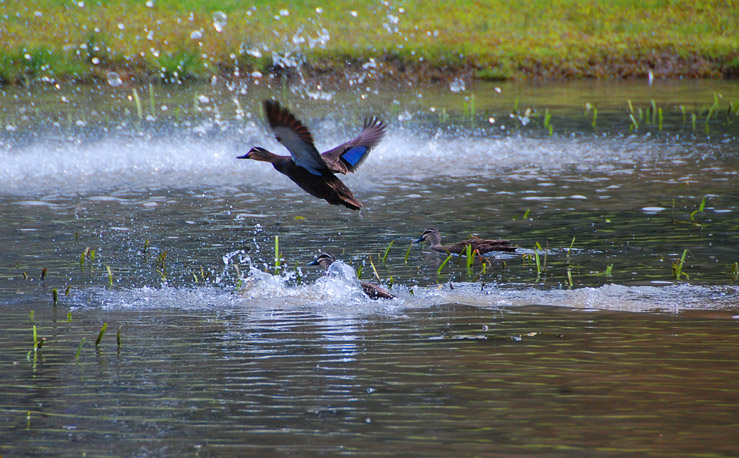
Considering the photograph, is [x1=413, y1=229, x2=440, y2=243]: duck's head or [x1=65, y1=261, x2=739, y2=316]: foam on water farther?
[x1=413, y1=229, x2=440, y2=243]: duck's head

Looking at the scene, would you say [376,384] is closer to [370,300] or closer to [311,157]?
[370,300]

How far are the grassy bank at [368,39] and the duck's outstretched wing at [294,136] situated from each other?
21372 mm

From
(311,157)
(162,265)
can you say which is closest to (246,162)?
(162,265)

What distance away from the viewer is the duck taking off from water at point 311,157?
6.70 m

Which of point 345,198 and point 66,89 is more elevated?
point 66,89

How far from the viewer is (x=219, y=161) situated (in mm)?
16219

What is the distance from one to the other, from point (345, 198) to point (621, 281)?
8.00 feet

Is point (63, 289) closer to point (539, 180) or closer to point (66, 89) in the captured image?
point (539, 180)

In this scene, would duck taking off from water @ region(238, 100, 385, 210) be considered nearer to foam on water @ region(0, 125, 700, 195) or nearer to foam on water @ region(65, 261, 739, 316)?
foam on water @ region(65, 261, 739, 316)

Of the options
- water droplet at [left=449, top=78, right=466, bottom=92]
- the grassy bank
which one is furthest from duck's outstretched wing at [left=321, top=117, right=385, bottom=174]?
the grassy bank

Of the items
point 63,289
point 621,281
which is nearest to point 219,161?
point 63,289

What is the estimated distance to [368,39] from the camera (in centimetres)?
3139

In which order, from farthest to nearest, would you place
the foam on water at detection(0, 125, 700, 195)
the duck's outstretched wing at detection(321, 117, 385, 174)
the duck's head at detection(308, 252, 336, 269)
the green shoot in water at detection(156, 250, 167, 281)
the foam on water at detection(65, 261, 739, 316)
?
1. the foam on water at detection(0, 125, 700, 195)
2. the green shoot in water at detection(156, 250, 167, 281)
3. the duck's head at detection(308, 252, 336, 269)
4. the duck's outstretched wing at detection(321, 117, 385, 174)
5. the foam on water at detection(65, 261, 739, 316)

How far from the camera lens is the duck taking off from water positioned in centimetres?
670
